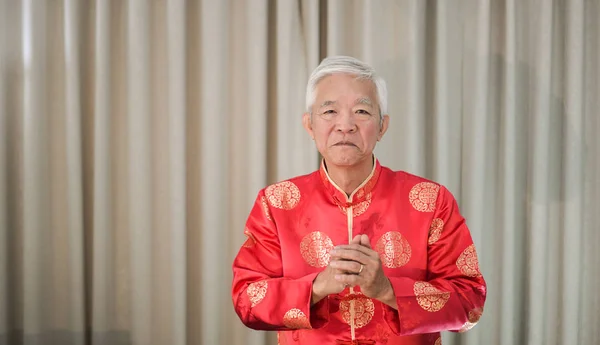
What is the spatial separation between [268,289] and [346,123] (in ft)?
1.65

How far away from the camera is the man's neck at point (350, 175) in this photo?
5.60 feet

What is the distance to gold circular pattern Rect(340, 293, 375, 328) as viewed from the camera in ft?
5.35

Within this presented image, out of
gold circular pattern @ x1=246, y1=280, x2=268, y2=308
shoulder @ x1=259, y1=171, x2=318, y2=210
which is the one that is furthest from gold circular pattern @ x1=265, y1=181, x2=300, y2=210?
gold circular pattern @ x1=246, y1=280, x2=268, y2=308

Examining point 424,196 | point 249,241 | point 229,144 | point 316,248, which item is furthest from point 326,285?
point 229,144

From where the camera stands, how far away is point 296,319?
1532mm

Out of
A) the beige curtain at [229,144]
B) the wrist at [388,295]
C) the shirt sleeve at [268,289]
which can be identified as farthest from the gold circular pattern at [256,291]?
the beige curtain at [229,144]

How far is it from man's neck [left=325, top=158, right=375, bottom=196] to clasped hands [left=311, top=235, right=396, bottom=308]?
291mm

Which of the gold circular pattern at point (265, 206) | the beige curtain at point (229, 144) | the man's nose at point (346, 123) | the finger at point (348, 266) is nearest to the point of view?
the finger at point (348, 266)

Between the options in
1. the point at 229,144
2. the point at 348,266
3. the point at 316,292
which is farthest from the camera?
the point at 229,144

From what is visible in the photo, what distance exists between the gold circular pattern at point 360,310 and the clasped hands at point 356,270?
0.47 ft

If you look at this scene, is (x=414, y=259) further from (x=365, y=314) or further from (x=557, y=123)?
(x=557, y=123)

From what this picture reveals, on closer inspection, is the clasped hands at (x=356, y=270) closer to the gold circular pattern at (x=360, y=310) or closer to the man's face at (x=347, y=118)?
the gold circular pattern at (x=360, y=310)

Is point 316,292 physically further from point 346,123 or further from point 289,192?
point 346,123

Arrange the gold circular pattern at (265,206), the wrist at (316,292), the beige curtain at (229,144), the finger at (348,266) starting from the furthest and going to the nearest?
the beige curtain at (229,144) < the gold circular pattern at (265,206) < the wrist at (316,292) < the finger at (348,266)
